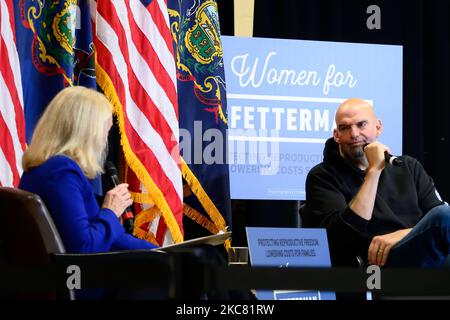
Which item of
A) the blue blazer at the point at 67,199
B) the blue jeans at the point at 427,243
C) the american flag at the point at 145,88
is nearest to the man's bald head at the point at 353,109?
the blue jeans at the point at 427,243

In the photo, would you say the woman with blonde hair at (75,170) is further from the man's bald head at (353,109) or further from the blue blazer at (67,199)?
the man's bald head at (353,109)

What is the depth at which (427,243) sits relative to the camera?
3.45m

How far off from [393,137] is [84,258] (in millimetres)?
3433

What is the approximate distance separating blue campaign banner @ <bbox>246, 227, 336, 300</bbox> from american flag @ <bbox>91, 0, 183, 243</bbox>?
1.18 meters

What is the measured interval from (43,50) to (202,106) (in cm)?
99

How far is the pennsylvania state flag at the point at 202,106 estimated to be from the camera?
4898mm

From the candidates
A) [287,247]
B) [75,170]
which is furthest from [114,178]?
[287,247]

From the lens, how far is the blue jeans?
131 inches

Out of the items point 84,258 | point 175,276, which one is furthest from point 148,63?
point 175,276

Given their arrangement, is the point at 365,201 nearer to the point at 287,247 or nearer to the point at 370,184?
the point at 370,184

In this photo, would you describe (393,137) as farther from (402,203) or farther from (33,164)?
(33,164)

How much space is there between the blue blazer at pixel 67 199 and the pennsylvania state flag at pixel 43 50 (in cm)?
173

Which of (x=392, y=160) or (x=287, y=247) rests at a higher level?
(x=392, y=160)
